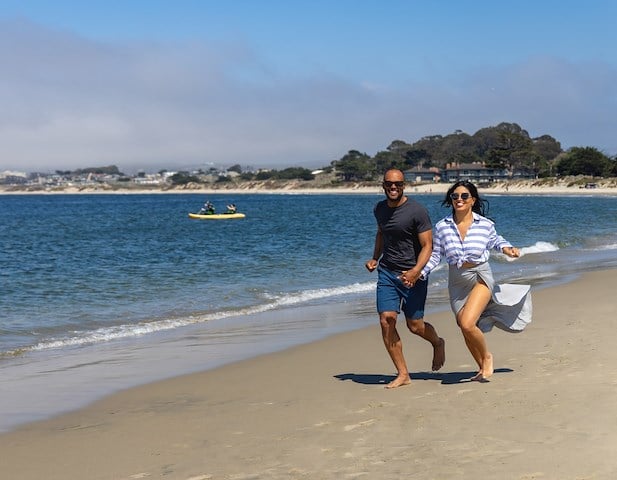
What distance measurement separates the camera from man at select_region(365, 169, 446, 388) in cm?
672

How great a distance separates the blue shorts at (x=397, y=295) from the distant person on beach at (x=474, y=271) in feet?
0.77

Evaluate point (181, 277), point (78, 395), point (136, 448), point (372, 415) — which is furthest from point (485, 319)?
point (181, 277)

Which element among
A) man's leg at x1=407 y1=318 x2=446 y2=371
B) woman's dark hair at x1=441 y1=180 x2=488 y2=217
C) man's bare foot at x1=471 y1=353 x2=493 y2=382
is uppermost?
woman's dark hair at x1=441 y1=180 x2=488 y2=217

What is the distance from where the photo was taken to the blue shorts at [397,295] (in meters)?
6.86

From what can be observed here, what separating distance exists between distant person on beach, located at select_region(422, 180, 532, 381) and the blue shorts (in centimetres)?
23

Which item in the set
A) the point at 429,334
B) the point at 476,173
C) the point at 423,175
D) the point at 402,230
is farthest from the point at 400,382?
the point at 423,175

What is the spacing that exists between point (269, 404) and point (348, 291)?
378 inches

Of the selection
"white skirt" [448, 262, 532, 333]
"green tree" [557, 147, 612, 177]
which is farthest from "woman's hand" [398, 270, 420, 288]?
"green tree" [557, 147, 612, 177]

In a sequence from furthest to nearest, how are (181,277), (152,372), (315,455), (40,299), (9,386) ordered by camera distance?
(181,277) < (40,299) < (152,372) < (9,386) < (315,455)

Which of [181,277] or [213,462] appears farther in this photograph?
[181,277]

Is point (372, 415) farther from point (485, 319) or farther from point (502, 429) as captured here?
point (485, 319)

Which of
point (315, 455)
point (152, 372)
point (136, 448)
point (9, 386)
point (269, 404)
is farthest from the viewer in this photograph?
point (152, 372)

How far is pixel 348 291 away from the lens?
53.5ft

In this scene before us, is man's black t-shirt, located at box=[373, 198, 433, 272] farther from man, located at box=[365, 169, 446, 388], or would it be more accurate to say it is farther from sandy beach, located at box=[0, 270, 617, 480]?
sandy beach, located at box=[0, 270, 617, 480]
